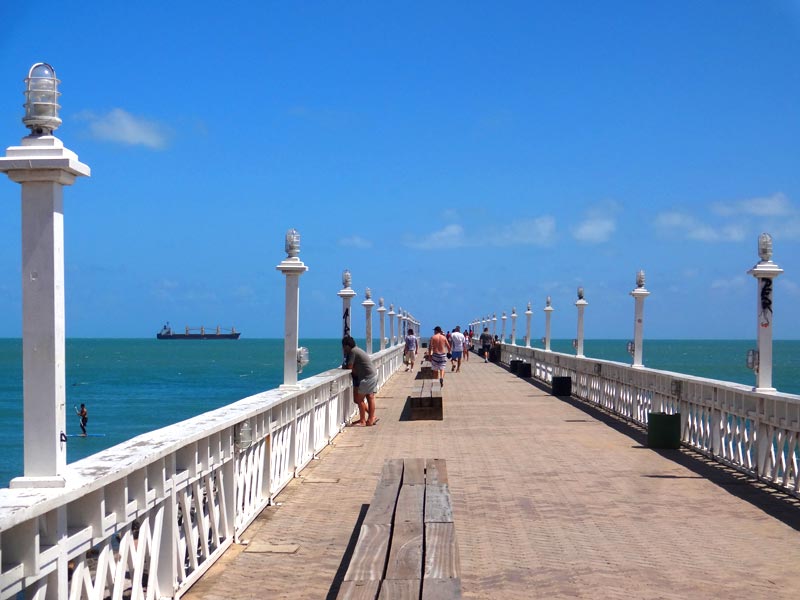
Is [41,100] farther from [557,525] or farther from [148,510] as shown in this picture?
[557,525]

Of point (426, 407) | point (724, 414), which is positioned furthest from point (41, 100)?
point (426, 407)

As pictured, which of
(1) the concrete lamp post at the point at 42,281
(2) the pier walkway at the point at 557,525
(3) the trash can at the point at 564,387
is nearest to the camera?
(1) the concrete lamp post at the point at 42,281

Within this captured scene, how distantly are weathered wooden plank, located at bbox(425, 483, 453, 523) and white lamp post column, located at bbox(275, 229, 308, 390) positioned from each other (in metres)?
4.01

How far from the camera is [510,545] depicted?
7.70 meters

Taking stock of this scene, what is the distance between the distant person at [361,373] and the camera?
54.0ft

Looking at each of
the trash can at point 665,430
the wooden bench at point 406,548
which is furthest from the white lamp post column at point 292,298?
the trash can at point 665,430

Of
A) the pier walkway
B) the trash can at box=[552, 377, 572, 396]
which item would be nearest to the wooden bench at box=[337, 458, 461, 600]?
the pier walkway

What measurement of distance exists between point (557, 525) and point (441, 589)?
3.69m

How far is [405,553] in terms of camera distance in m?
5.75

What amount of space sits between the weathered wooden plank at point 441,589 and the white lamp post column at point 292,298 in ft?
22.1

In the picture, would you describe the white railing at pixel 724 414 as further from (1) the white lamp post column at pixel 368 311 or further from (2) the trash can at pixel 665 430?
(1) the white lamp post column at pixel 368 311

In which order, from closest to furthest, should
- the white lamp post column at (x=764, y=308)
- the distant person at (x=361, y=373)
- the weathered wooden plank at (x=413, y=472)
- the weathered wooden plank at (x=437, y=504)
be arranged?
the weathered wooden plank at (x=437, y=504) → the weathered wooden plank at (x=413, y=472) → the white lamp post column at (x=764, y=308) → the distant person at (x=361, y=373)

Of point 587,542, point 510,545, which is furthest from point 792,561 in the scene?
point 510,545

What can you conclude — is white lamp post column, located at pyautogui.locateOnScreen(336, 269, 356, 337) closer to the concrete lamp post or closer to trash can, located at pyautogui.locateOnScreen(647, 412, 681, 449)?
trash can, located at pyautogui.locateOnScreen(647, 412, 681, 449)
